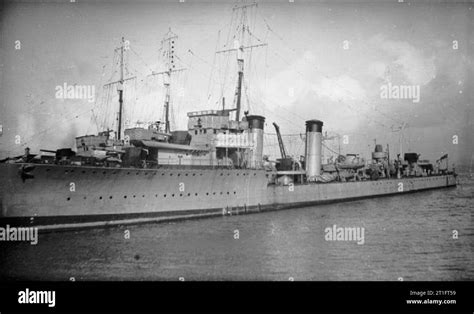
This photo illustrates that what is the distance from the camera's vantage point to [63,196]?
591 inches

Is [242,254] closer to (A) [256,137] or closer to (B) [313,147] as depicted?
(A) [256,137]

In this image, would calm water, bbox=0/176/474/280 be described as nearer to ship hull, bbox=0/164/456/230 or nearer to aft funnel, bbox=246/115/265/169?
ship hull, bbox=0/164/456/230

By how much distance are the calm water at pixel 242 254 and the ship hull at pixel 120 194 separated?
767mm

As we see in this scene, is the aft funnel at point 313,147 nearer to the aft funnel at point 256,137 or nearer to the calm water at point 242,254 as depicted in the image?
the aft funnel at point 256,137

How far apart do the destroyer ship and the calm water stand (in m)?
1.13

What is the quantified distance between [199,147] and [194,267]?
12115 mm

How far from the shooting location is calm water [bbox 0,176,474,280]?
1005cm

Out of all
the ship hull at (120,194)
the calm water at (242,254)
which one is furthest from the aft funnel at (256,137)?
the calm water at (242,254)

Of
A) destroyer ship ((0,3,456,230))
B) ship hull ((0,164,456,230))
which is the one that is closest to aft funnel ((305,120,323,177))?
destroyer ship ((0,3,456,230))

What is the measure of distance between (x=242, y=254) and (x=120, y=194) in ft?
23.6

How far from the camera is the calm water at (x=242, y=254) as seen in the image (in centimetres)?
1005

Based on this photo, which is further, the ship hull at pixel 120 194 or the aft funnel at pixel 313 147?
the aft funnel at pixel 313 147

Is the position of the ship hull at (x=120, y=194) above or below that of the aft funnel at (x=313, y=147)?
below
